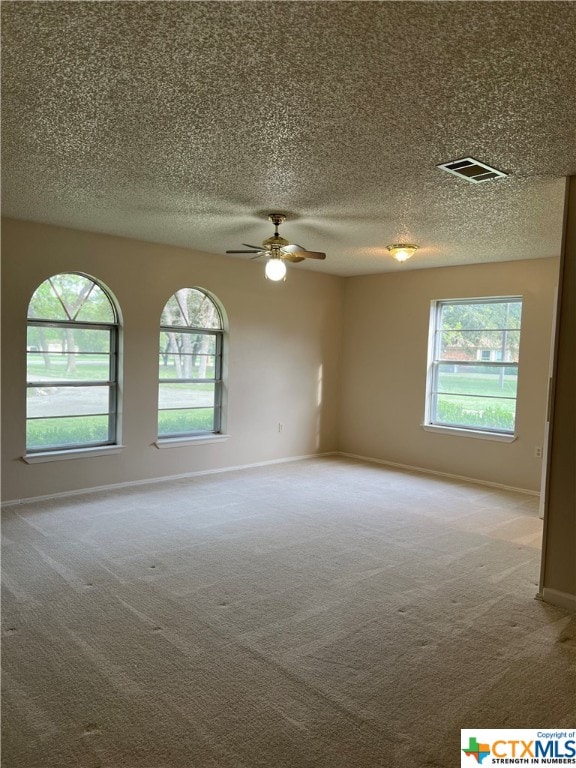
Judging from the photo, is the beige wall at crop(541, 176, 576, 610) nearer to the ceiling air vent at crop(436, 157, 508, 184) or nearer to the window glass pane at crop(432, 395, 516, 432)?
the ceiling air vent at crop(436, 157, 508, 184)

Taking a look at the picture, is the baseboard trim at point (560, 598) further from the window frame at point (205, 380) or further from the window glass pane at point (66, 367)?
the window glass pane at point (66, 367)

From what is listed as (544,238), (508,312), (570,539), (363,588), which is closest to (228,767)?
(363,588)

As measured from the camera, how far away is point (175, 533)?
175 inches

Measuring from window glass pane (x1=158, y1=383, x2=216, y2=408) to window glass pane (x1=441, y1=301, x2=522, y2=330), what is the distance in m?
3.12

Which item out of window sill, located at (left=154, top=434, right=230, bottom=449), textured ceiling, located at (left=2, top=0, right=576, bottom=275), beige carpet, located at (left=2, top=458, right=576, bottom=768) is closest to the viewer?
textured ceiling, located at (left=2, top=0, right=576, bottom=275)

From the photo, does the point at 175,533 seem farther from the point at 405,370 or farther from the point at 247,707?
the point at 405,370

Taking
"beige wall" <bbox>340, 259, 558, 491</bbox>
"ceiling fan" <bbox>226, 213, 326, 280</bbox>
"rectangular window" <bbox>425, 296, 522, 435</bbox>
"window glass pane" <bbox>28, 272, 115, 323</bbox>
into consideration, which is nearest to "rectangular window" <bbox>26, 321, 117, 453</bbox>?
"window glass pane" <bbox>28, 272, 115, 323</bbox>

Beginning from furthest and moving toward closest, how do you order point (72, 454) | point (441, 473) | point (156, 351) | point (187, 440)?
1. point (441, 473)
2. point (187, 440)
3. point (156, 351)
4. point (72, 454)

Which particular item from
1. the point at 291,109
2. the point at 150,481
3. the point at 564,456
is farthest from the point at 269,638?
the point at 150,481

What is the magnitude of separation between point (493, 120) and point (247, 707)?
2844 millimetres

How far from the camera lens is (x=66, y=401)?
18.2ft

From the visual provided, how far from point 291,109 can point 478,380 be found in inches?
194

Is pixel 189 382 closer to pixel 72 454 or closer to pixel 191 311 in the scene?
pixel 191 311

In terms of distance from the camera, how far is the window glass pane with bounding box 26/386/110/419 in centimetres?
532
